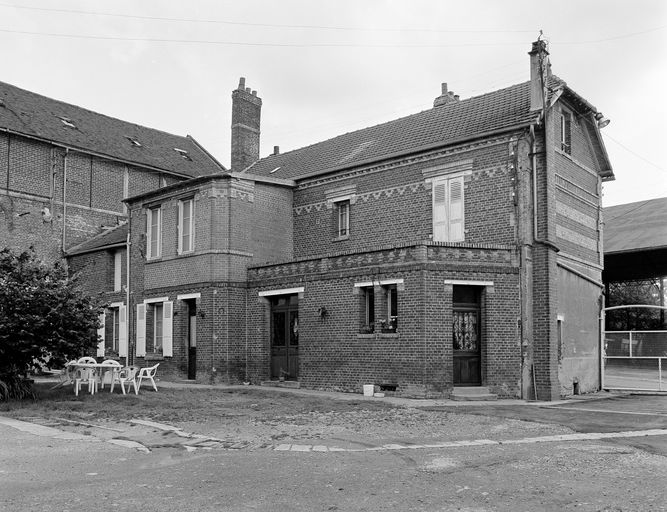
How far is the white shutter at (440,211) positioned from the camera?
66.5 ft

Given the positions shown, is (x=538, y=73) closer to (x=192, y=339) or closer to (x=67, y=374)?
(x=192, y=339)

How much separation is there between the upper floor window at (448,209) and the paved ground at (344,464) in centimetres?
690

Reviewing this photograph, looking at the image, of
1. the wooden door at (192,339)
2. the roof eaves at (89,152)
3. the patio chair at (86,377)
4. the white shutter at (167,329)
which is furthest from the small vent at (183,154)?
the patio chair at (86,377)

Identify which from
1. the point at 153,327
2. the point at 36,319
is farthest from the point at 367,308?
the point at 153,327

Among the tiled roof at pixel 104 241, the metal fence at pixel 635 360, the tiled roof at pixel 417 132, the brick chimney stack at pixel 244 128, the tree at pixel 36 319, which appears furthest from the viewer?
the brick chimney stack at pixel 244 128

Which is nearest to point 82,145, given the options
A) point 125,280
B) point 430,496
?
point 125,280

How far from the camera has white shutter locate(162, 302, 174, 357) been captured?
23.8 m

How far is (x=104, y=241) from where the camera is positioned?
29.2 metres

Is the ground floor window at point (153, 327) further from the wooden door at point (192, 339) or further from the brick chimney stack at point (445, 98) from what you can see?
the brick chimney stack at point (445, 98)

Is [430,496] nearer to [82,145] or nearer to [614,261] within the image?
[82,145]

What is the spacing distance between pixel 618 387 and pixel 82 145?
23.9 meters

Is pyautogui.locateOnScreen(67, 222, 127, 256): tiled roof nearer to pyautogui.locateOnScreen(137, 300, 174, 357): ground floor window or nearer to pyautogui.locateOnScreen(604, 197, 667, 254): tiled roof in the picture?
pyautogui.locateOnScreen(137, 300, 174, 357): ground floor window

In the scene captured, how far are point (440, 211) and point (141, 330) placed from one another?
38.4ft

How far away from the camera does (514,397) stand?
1811 cm
